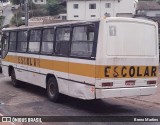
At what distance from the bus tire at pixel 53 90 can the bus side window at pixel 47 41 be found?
1016 mm

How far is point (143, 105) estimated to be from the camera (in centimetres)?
1295

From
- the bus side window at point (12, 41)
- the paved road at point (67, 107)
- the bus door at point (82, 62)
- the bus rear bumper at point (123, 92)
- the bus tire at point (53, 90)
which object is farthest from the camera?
the bus side window at point (12, 41)

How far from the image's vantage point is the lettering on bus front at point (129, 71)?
36.7ft

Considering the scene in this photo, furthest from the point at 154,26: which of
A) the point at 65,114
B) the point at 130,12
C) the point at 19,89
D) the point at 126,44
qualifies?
the point at 130,12

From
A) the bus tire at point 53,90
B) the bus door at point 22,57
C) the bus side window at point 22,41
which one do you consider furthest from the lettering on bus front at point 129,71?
the bus side window at point 22,41

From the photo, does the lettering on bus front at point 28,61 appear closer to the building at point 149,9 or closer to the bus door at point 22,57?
the bus door at point 22,57

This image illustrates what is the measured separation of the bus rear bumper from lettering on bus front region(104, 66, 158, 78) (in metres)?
0.39

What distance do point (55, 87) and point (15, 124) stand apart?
4218mm

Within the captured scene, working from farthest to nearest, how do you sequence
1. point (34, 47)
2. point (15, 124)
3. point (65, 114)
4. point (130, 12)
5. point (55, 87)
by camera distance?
point (130, 12) < point (34, 47) < point (55, 87) < point (65, 114) < point (15, 124)

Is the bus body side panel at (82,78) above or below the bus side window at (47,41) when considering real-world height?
below

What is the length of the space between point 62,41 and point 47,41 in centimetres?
128

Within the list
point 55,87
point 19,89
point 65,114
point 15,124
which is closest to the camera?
point 15,124

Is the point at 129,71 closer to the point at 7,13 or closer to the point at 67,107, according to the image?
the point at 67,107

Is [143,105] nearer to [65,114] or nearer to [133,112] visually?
[133,112]
